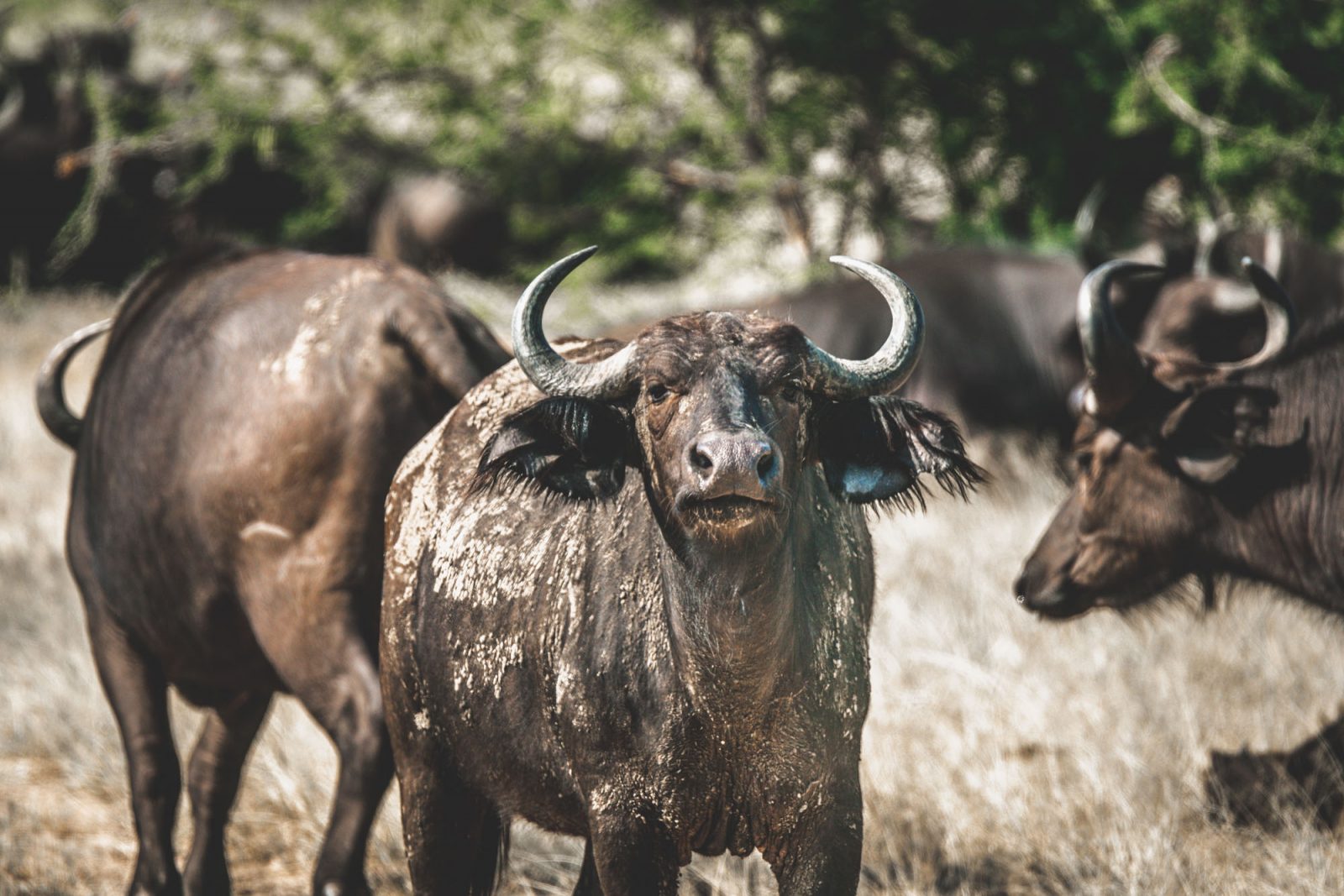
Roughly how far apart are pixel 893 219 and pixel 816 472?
911cm

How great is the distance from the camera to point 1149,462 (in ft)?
16.5

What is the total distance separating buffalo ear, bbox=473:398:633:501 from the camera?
131 inches

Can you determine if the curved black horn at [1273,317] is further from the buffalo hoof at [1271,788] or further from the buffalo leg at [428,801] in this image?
the buffalo leg at [428,801]

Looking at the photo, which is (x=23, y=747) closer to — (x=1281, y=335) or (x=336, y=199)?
(x=1281, y=335)

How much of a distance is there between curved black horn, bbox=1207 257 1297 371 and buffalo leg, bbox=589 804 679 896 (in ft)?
9.37

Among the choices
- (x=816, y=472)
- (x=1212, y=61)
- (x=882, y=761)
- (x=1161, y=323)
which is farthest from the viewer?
(x=1212, y=61)

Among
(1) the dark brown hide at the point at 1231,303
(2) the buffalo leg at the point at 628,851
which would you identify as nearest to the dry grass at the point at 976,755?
(2) the buffalo leg at the point at 628,851

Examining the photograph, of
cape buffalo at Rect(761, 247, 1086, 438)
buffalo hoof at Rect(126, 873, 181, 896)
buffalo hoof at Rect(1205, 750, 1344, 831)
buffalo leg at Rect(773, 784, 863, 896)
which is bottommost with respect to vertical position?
cape buffalo at Rect(761, 247, 1086, 438)

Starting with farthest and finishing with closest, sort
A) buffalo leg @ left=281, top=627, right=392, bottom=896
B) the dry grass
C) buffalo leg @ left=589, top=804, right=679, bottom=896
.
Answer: the dry grass → buffalo leg @ left=281, top=627, right=392, bottom=896 → buffalo leg @ left=589, top=804, right=679, bottom=896

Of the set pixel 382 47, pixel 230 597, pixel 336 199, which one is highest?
pixel 230 597

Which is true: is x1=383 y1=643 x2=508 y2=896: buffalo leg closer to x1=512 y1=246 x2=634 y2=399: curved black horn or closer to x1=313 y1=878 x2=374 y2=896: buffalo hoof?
x1=313 y1=878 x2=374 y2=896: buffalo hoof

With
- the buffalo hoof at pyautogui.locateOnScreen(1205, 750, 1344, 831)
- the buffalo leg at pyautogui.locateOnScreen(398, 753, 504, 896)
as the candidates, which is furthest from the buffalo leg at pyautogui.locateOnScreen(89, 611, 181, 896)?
the buffalo hoof at pyautogui.locateOnScreen(1205, 750, 1344, 831)

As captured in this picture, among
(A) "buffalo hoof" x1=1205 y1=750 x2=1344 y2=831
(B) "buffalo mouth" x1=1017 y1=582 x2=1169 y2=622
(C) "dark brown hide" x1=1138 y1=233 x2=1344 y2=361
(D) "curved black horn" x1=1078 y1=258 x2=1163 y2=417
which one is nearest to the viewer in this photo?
(D) "curved black horn" x1=1078 y1=258 x2=1163 y2=417

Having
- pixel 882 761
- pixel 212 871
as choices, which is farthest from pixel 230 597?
pixel 882 761
